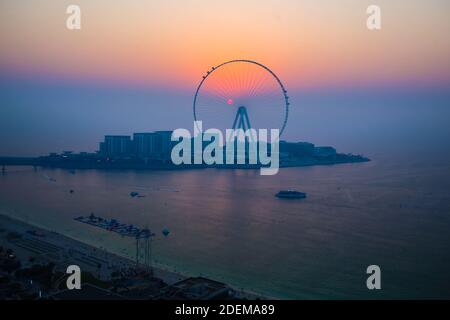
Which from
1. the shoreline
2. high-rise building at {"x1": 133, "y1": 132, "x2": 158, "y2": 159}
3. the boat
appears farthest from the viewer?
high-rise building at {"x1": 133, "y1": 132, "x2": 158, "y2": 159}

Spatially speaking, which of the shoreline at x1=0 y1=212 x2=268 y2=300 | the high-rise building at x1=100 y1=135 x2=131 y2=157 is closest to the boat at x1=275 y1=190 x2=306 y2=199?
the shoreline at x1=0 y1=212 x2=268 y2=300

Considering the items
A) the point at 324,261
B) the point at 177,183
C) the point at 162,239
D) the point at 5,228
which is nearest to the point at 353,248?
the point at 324,261

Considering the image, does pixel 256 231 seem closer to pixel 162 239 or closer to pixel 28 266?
pixel 162 239

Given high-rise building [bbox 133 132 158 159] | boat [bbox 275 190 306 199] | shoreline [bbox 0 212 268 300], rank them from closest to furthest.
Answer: shoreline [bbox 0 212 268 300] < boat [bbox 275 190 306 199] < high-rise building [bbox 133 132 158 159]

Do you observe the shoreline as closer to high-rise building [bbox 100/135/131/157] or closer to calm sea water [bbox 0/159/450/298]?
calm sea water [bbox 0/159/450/298]

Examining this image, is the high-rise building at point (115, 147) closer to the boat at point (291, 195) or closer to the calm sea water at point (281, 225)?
the calm sea water at point (281, 225)

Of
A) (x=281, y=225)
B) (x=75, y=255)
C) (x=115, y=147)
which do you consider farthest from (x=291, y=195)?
(x=115, y=147)

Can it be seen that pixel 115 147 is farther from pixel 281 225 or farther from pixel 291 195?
pixel 281 225

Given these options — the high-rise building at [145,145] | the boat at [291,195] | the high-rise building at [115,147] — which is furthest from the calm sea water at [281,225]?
the high-rise building at [115,147]
